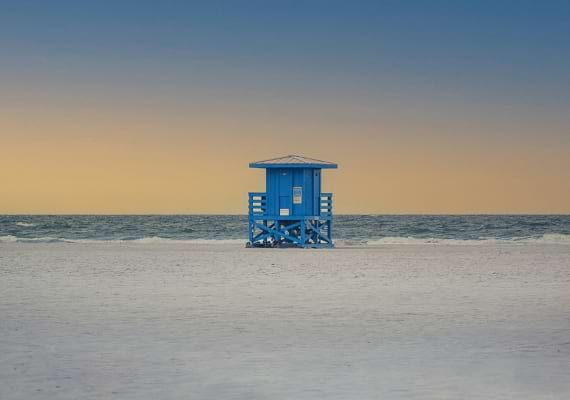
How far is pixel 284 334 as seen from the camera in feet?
35.3

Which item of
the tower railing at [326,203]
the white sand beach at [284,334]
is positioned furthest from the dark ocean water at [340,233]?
the white sand beach at [284,334]

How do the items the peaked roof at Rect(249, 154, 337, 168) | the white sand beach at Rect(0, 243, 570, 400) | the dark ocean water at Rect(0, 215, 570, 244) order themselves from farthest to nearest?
the dark ocean water at Rect(0, 215, 570, 244), the peaked roof at Rect(249, 154, 337, 168), the white sand beach at Rect(0, 243, 570, 400)

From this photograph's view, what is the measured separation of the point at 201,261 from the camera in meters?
23.9

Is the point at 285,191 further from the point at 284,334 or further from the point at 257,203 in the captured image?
the point at 284,334

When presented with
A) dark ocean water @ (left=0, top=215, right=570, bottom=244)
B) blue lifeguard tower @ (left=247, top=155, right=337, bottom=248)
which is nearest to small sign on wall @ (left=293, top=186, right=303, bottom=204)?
blue lifeguard tower @ (left=247, top=155, right=337, bottom=248)

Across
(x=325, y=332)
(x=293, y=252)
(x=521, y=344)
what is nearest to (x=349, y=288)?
(x=325, y=332)

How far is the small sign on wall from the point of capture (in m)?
31.6

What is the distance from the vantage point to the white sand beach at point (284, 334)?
7.92 m

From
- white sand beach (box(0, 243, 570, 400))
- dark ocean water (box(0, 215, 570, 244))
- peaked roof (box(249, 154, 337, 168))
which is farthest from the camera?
dark ocean water (box(0, 215, 570, 244))

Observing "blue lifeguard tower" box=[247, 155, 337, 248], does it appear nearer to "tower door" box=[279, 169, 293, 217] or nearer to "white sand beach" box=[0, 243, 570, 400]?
"tower door" box=[279, 169, 293, 217]

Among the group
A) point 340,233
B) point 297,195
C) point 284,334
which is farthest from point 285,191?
point 340,233

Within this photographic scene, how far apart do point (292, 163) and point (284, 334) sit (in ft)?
67.3

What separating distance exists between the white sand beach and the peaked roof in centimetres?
1101

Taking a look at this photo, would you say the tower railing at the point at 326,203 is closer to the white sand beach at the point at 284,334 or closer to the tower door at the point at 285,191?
the tower door at the point at 285,191
